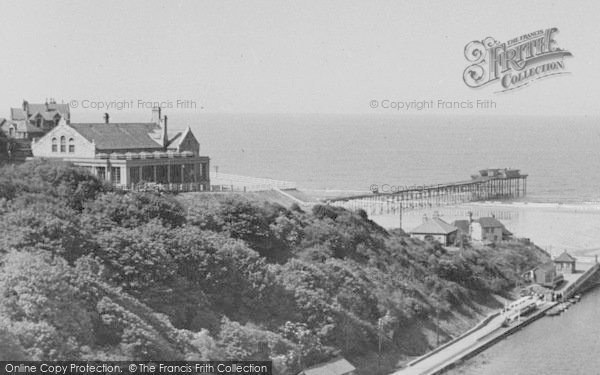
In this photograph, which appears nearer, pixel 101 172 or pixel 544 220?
pixel 101 172

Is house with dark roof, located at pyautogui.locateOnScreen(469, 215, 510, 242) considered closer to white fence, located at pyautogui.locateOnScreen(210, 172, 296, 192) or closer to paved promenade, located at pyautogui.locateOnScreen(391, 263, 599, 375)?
paved promenade, located at pyautogui.locateOnScreen(391, 263, 599, 375)

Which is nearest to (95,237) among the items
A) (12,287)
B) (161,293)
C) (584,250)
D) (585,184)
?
(161,293)

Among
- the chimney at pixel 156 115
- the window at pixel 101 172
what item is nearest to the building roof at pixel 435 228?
the chimney at pixel 156 115

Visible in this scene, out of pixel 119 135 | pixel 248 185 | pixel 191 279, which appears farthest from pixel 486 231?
pixel 191 279

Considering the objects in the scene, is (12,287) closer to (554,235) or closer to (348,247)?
(348,247)

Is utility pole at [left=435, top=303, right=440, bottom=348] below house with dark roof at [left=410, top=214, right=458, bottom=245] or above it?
below

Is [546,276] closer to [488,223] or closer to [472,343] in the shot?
[488,223]

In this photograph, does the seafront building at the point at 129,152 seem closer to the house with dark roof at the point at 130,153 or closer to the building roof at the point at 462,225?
the house with dark roof at the point at 130,153

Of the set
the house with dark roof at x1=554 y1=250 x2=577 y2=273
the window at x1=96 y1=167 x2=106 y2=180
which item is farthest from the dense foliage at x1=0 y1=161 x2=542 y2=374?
the house with dark roof at x1=554 y1=250 x2=577 y2=273
